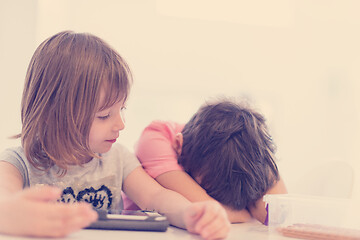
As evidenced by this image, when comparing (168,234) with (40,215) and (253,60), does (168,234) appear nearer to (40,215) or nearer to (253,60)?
(40,215)

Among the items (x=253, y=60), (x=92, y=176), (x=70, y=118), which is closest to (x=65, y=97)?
(x=70, y=118)

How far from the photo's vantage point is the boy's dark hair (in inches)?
30.0

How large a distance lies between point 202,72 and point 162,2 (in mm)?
309

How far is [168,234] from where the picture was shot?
569 millimetres

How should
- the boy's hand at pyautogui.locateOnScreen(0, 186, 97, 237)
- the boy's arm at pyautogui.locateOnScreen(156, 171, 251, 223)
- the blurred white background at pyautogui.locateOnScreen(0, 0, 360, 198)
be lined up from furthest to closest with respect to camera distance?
1. the blurred white background at pyautogui.locateOnScreen(0, 0, 360, 198)
2. the boy's arm at pyautogui.locateOnScreen(156, 171, 251, 223)
3. the boy's hand at pyautogui.locateOnScreen(0, 186, 97, 237)

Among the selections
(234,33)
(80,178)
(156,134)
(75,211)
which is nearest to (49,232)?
(75,211)

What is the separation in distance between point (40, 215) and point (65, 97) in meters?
0.31

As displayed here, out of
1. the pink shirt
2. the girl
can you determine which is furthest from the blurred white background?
the girl

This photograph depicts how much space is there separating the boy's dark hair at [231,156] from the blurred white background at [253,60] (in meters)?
0.80

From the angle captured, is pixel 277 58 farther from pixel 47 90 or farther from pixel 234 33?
pixel 47 90

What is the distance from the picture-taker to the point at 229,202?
77cm

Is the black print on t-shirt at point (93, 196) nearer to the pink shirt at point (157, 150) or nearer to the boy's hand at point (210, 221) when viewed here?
the pink shirt at point (157, 150)

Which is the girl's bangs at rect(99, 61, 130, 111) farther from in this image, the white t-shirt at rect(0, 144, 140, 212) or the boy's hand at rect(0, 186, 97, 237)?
the boy's hand at rect(0, 186, 97, 237)

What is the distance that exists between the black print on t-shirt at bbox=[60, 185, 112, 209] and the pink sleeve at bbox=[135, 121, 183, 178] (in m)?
0.09
